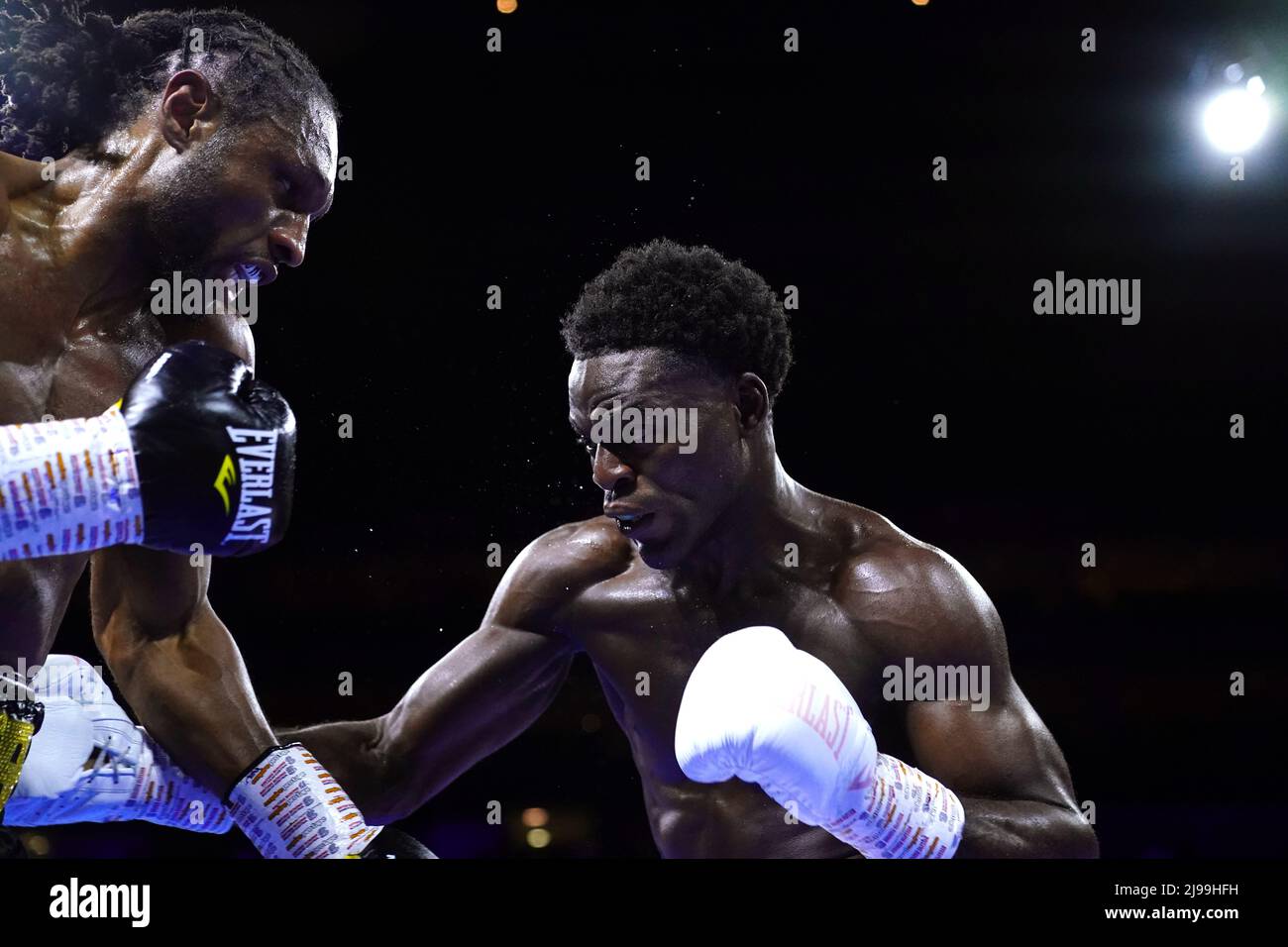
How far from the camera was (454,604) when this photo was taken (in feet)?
15.6

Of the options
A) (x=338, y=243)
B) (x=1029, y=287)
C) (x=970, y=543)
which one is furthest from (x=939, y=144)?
(x=338, y=243)

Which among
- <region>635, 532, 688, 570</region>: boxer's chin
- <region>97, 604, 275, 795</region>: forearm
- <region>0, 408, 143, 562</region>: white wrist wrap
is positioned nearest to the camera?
<region>0, 408, 143, 562</region>: white wrist wrap

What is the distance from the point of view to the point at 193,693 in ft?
7.92

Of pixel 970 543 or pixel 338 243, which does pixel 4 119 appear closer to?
pixel 338 243

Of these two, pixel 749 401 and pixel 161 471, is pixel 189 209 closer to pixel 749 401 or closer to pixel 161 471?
pixel 161 471

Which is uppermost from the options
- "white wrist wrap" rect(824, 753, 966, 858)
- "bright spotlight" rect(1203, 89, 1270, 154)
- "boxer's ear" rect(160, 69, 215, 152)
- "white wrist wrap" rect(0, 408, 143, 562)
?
"bright spotlight" rect(1203, 89, 1270, 154)

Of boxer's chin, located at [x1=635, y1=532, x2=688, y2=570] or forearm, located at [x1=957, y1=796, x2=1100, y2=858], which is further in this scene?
boxer's chin, located at [x1=635, y1=532, x2=688, y2=570]

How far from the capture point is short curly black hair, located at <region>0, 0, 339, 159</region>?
236cm

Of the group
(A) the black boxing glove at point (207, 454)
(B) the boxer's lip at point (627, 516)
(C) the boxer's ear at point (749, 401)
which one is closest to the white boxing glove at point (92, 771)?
(A) the black boxing glove at point (207, 454)

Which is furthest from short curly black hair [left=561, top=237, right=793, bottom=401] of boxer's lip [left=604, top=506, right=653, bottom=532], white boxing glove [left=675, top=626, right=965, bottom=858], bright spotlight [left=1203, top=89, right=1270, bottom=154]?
bright spotlight [left=1203, top=89, right=1270, bottom=154]

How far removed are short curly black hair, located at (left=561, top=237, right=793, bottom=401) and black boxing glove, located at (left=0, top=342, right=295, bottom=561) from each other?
2.96 ft

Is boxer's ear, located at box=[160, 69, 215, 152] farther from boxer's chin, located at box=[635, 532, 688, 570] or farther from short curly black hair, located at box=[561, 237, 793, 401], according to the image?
boxer's chin, located at box=[635, 532, 688, 570]

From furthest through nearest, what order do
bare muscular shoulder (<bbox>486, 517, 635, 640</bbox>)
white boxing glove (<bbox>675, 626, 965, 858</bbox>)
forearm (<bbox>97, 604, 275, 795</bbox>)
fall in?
1. bare muscular shoulder (<bbox>486, 517, 635, 640</bbox>)
2. forearm (<bbox>97, 604, 275, 795</bbox>)
3. white boxing glove (<bbox>675, 626, 965, 858</bbox>)

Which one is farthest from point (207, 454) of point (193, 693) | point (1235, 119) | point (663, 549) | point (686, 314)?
point (1235, 119)
